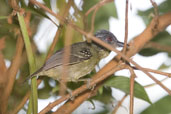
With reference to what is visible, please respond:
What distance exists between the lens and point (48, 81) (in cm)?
274

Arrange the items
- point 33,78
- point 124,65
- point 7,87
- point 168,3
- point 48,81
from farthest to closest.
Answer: point 48,81 < point 168,3 < point 7,87 < point 33,78 < point 124,65

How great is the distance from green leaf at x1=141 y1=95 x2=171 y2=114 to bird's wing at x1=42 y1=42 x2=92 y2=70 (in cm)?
83

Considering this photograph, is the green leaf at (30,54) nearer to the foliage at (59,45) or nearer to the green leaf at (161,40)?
the foliage at (59,45)

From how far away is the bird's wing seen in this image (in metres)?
2.54

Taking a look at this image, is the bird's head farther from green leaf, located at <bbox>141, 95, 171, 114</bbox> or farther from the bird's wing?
green leaf, located at <bbox>141, 95, 171, 114</bbox>

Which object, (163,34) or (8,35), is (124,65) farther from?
(8,35)

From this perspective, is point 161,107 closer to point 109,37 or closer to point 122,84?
point 122,84

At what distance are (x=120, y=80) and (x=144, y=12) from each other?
627 mm

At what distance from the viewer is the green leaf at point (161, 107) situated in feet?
6.96

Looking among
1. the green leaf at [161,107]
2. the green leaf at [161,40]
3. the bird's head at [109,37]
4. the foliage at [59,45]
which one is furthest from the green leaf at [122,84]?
the bird's head at [109,37]

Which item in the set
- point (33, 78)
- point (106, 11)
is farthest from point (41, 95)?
point (106, 11)

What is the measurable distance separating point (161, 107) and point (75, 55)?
986mm

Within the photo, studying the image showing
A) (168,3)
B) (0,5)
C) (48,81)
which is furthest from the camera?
(48,81)

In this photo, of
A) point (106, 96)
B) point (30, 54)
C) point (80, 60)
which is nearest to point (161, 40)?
point (106, 96)
